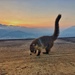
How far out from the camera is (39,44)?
2120cm

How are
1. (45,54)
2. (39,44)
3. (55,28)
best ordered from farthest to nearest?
(55,28) → (45,54) → (39,44)

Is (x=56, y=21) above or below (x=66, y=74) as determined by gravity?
above

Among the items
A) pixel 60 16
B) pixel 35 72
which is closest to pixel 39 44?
pixel 60 16

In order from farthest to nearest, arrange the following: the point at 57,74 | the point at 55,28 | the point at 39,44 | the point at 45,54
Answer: the point at 55,28, the point at 45,54, the point at 39,44, the point at 57,74

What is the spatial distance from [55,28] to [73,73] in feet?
35.8

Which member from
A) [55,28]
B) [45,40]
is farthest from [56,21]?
[45,40]

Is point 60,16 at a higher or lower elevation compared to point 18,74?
higher

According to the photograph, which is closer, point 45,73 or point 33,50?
point 45,73

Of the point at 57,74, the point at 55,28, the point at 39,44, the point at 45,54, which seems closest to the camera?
the point at 57,74

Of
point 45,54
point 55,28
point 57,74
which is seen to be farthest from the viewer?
point 55,28

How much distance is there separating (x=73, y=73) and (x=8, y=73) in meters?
2.99

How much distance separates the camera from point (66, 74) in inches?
517

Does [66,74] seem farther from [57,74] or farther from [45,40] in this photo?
[45,40]

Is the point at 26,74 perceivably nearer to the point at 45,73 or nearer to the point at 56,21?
the point at 45,73
